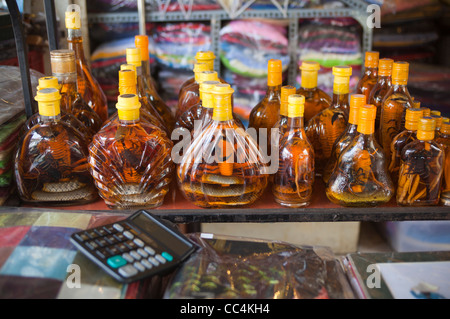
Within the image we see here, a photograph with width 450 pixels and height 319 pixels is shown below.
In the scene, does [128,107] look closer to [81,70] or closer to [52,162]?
[52,162]

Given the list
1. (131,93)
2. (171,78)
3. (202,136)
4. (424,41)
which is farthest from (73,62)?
(424,41)

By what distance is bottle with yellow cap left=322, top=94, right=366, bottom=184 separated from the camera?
100 centimetres

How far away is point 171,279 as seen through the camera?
757 mm

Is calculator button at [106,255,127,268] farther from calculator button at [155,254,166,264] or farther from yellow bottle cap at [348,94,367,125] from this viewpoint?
yellow bottle cap at [348,94,367,125]

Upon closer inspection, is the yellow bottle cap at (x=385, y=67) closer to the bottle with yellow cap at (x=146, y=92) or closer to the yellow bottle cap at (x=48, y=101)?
the bottle with yellow cap at (x=146, y=92)

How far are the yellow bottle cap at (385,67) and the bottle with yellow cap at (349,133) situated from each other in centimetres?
23

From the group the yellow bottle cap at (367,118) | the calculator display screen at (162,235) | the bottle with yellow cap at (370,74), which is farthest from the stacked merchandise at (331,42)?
the calculator display screen at (162,235)

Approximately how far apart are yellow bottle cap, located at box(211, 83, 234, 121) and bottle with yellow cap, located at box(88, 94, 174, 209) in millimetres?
142

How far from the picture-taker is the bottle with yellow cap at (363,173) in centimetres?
99

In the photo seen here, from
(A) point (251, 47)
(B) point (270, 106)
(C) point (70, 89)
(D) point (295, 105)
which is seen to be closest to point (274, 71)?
(B) point (270, 106)

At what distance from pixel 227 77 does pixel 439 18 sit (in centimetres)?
104

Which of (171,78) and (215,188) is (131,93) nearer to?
(215,188)

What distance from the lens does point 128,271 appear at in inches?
27.9

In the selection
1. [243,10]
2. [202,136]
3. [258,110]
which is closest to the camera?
[202,136]
